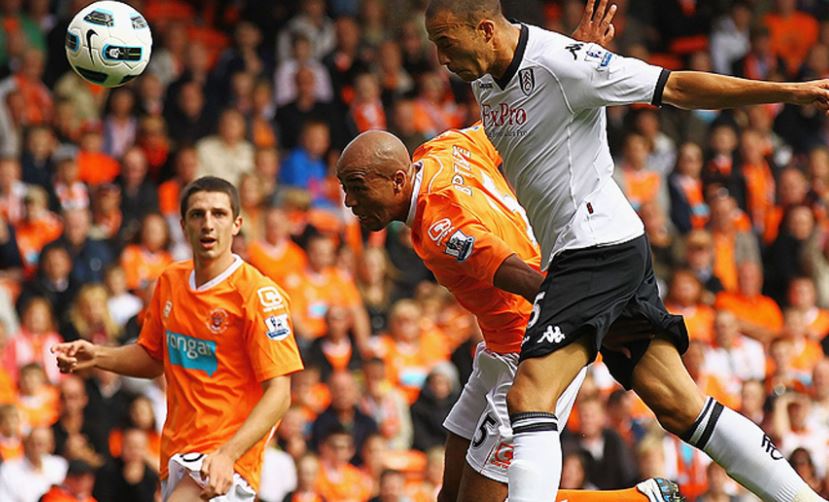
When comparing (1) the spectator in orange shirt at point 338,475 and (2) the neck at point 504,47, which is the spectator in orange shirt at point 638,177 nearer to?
(1) the spectator in orange shirt at point 338,475

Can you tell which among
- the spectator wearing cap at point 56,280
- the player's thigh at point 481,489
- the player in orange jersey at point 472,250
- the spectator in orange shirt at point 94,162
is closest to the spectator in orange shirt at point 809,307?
the spectator in orange shirt at point 94,162

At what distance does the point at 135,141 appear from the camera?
47.1 feet

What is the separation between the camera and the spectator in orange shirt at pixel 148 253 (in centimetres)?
1294

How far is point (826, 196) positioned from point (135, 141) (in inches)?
282

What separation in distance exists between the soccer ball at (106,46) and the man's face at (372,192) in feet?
5.79

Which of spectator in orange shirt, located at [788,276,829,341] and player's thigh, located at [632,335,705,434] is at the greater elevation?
player's thigh, located at [632,335,705,434]

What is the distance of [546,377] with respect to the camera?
648cm

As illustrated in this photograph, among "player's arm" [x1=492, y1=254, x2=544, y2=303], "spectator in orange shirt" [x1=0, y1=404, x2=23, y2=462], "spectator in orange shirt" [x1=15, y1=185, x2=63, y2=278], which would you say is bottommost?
"spectator in orange shirt" [x1=0, y1=404, x2=23, y2=462]

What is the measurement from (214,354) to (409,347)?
5.71 metres

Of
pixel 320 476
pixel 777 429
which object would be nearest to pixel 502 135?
pixel 320 476

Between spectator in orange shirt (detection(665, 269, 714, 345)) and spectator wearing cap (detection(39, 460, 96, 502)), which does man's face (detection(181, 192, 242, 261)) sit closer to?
spectator wearing cap (detection(39, 460, 96, 502))

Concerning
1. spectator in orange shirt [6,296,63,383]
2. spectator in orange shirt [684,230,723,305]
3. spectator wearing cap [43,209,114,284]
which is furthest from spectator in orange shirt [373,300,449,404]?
spectator in orange shirt [684,230,723,305]

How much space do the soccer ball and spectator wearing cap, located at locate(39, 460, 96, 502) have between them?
3.70m

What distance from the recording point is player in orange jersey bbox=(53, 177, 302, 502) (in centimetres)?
767
